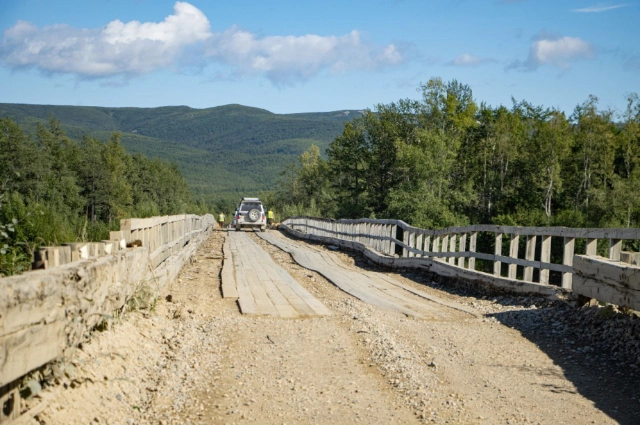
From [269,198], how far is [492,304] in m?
144

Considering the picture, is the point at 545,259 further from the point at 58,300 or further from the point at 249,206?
the point at 249,206

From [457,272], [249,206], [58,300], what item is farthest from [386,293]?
[249,206]

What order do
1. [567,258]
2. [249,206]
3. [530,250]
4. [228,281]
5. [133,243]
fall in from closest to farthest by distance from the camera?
[133,243] → [567,258] → [530,250] → [228,281] → [249,206]

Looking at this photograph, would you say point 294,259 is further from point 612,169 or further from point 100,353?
point 612,169

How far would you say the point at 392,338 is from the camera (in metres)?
7.82

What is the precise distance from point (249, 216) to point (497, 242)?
33.1m

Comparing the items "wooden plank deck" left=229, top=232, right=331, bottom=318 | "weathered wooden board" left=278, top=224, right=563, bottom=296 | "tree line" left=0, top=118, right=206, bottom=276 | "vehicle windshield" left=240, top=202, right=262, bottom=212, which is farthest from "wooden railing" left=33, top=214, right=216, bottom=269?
"tree line" left=0, top=118, right=206, bottom=276

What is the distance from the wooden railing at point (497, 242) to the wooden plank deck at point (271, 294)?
3.44 metres

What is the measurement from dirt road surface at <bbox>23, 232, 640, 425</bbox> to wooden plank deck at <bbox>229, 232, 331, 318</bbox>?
43 centimetres

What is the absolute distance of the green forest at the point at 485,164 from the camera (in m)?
60.4

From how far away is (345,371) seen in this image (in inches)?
255

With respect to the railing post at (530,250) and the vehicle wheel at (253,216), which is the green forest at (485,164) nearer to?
the vehicle wheel at (253,216)

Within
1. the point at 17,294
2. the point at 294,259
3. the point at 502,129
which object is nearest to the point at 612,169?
the point at 502,129

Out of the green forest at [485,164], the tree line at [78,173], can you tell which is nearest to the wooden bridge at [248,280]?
the tree line at [78,173]
